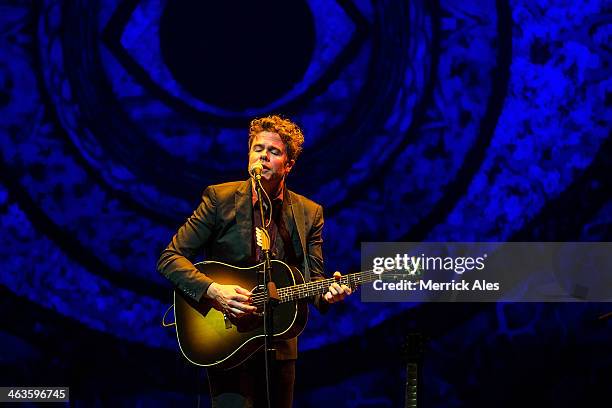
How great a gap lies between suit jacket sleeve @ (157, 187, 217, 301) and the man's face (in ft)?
0.84

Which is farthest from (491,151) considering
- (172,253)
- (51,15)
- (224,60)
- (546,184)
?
(51,15)

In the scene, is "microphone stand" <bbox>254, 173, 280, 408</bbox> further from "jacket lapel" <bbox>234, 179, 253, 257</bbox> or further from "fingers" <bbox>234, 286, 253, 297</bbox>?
"jacket lapel" <bbox>234, 179, 253, 257</bbox>

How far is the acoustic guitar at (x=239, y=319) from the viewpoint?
3787 millimetres

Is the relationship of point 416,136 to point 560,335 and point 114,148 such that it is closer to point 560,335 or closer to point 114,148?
point 560,335

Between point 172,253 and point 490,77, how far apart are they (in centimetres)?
229

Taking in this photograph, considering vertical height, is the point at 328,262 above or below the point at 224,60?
below

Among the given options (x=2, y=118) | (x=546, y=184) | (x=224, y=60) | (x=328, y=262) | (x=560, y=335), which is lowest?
(x=560, y=335)

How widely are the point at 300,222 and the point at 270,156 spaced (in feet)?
1.09

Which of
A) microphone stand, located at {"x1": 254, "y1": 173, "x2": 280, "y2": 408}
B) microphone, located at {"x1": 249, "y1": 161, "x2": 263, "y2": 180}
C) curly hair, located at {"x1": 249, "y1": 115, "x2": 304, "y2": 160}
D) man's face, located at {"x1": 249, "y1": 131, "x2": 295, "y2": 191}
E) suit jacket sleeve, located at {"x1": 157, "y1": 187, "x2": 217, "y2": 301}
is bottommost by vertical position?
microphone stand, located at {"x1": 254, "y1": 173, "x2": 280, "y2": 408}

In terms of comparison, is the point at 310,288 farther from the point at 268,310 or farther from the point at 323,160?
the point at 323,160

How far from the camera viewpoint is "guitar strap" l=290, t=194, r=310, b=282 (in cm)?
400

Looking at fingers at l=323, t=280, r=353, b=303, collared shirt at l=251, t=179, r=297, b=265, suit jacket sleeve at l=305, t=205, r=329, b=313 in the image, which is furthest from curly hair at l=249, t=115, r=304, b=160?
fingers at l=323, t=280, r=353, b=303

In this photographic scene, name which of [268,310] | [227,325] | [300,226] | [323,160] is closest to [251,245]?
[300,226]

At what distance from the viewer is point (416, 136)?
5211 mm
